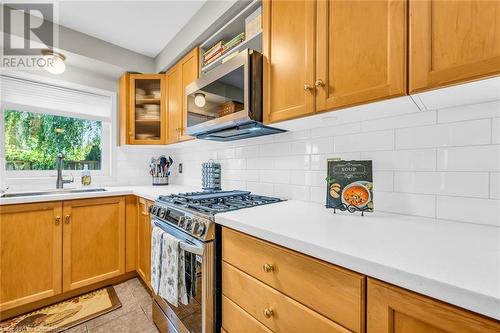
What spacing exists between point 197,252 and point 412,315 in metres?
0.88

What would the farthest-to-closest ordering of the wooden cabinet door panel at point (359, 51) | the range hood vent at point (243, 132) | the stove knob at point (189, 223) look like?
the range hood vent at point (243, 132), the stove knob at point (189, 223), the wooden cabinet door panel at point (359, 51)

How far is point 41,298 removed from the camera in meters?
1.72

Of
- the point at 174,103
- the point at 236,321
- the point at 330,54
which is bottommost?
the point at 236,321

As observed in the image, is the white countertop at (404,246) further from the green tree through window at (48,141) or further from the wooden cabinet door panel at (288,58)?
the green tree through window at (48,141)

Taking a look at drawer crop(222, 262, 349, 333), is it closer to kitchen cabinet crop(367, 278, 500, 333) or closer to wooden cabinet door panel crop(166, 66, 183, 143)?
kitchen cabinet crop(367, 278, 500, 333)

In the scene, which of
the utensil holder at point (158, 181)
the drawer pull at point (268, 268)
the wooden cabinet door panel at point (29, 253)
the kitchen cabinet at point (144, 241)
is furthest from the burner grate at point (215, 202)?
the utensil holder at point (158, 181)

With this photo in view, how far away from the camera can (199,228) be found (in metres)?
1.11

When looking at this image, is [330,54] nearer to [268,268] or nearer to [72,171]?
[268,268]

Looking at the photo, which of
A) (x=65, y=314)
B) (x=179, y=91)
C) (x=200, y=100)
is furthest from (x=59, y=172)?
(x=200, y=100)

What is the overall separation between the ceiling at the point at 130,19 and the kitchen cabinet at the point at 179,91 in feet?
0.98

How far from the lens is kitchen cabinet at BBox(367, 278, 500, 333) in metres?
0.44

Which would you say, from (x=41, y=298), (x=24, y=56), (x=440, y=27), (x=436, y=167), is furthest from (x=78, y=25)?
(x=436, y=167)

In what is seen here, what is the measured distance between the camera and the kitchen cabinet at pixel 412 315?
1.44 ft

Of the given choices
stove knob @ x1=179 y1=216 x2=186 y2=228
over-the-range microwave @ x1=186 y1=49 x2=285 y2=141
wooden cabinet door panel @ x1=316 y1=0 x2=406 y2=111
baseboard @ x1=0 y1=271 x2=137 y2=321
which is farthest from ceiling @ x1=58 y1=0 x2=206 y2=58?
baseboard @ x1=0 y1=271 x2=137 y2=321
